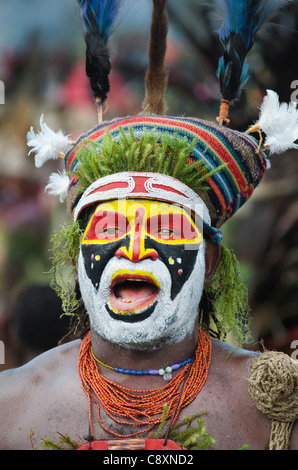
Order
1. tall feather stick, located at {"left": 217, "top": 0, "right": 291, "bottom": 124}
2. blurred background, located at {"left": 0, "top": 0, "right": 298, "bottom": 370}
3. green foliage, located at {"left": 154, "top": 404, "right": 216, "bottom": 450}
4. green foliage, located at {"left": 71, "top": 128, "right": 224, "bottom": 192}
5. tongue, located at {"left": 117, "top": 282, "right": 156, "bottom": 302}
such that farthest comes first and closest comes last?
1. blurred background, located at {"left": 0, "top": 0, "right": 298, "bottom": 370}
2. tall feather stick, located at {"left": 217, "top": 0, "right": 291, "bottom": 124}
3. green foliage, located at {"left": 71, "top": 128, "right": 224, "bottom": 192}
4. tongue, located at {"left": 117, "top": 282, "right": 156, "bottom": 302}
5. green foliage, located at {"left": 154, "top": 404, "right": 216, "bottom": 450}

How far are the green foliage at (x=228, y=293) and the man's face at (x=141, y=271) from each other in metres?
0.29

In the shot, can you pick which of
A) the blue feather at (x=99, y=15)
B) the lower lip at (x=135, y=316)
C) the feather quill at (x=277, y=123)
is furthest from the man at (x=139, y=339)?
the blue feather at (x=99, y=15)

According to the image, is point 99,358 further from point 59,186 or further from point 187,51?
point 187,51

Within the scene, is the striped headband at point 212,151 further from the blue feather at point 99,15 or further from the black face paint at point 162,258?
the blue feather at point 99,15

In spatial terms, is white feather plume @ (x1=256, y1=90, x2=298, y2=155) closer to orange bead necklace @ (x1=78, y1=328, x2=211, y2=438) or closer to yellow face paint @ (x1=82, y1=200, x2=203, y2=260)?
yellow face paint @ (x1=82, y1=200, x2=203, y2=260)

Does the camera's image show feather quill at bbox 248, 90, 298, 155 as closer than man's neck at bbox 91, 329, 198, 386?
No

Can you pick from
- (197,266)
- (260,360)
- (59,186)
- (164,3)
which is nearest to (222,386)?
(260,360)

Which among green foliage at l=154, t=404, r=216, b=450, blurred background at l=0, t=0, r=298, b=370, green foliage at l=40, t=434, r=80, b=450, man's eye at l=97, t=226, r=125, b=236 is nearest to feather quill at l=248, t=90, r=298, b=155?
man's eye at l=97, t=226, r=125, b=236

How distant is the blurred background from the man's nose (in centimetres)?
161

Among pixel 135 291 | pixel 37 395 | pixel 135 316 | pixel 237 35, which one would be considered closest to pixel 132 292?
pixel 135 291

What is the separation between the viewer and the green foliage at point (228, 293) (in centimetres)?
303

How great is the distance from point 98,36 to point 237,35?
70 centimetres

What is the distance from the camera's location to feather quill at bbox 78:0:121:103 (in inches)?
122

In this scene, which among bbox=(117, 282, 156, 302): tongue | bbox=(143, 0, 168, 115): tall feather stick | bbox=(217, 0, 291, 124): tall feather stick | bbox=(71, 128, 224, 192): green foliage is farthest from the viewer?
bbox=(143, 0, 168, 115): tall feather stick
